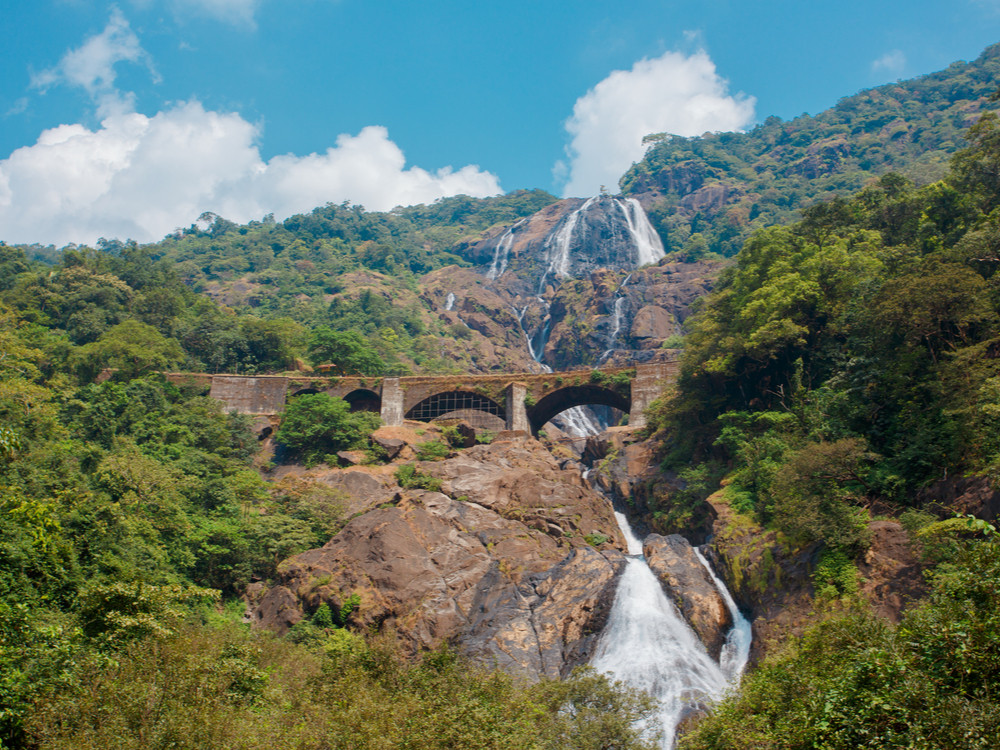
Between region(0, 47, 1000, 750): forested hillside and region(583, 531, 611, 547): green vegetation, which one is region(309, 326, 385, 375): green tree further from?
region(583, 531, 611, 547): green vegetation

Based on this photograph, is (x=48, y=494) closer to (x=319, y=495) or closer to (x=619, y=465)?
(x=319, y=495)

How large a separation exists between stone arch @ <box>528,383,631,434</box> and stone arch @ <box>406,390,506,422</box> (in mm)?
2852

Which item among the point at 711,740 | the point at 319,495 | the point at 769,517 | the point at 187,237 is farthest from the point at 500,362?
the point at 187,237

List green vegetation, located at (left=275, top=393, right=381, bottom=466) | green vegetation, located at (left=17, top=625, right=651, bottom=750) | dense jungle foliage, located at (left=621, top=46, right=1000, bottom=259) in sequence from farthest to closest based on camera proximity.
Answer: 1. dense jungle foliage, located at (left=621, top=46, right=1000, bottom=259)
2. green vegetation, located at (left=275, top=393, right=381, bottom=466)
3. green vegetation, located at (left=17, top=625, right=651, bottom=750)

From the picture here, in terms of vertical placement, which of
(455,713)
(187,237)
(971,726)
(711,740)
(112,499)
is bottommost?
(711,740)

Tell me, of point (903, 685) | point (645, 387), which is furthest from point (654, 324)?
point (903, 685)

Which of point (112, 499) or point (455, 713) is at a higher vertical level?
point (112, 499)

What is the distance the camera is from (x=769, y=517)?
27.0 meters

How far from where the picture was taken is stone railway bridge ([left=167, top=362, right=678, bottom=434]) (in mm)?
48062

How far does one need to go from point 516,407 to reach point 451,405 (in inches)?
197

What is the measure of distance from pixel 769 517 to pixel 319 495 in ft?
66.9

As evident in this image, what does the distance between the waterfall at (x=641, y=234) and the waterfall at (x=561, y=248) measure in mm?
6848

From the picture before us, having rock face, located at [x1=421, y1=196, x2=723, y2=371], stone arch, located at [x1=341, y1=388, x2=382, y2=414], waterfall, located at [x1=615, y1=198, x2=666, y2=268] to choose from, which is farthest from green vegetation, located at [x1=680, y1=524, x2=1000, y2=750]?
waterfall, located at [x1=615, y1=198, x2=666, y2=268]

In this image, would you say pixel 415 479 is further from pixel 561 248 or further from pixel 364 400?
pixel 561 248
